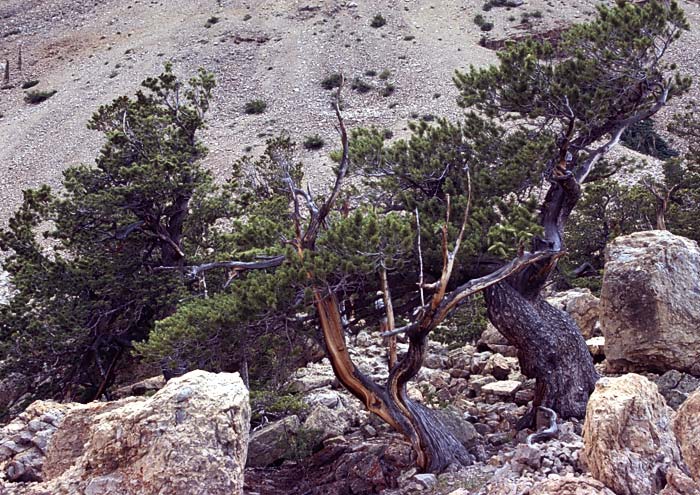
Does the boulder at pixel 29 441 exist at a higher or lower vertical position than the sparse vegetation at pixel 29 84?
higher

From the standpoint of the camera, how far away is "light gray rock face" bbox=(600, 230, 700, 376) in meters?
9.83

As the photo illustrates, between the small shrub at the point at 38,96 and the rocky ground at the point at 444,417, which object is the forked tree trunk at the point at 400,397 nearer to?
the rocky ground at the point at 444,417

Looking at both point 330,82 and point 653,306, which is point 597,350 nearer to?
point 653,306

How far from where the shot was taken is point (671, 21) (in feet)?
34.2

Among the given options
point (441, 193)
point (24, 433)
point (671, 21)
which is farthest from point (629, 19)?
point (24, 433)

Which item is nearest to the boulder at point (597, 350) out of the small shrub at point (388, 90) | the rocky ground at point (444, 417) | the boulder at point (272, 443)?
the rocky ground at point (444, 417)

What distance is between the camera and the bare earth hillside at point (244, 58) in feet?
139

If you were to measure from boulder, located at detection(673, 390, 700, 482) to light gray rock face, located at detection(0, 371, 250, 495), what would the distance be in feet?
10.4

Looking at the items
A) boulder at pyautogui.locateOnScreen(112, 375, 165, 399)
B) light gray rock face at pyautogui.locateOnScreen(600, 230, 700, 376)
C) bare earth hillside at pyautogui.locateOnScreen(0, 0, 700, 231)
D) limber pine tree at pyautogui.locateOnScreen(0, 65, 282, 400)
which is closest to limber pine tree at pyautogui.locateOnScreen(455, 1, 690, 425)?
light gray rock face at pyautogui.locateOnScreen(600, 230, 700, 376)

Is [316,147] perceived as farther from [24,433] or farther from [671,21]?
[24,433]

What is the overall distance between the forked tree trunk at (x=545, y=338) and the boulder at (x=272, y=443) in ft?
10.6

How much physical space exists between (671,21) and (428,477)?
749 centimetres

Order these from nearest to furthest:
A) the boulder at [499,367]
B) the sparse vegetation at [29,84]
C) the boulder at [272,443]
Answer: the boulder at [272,443] → the boulder at [499,367] → the sparse vegetation at [29,84]

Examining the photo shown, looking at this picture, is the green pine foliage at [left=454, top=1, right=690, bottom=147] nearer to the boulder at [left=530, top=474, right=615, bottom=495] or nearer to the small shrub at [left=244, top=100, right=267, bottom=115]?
the boulder at [left=530, top=474, right=615, bottom=495]
